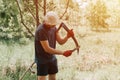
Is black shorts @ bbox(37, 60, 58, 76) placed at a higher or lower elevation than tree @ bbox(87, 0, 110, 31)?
lower

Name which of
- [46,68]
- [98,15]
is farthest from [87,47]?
[46,68]

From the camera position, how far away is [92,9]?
443 cm

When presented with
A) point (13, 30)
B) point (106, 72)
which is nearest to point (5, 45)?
point (13, 30)

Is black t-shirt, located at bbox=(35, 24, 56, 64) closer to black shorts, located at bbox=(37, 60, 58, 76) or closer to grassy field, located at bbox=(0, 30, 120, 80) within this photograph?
black shorts, located at bbox=(37, 60, 58, 76)

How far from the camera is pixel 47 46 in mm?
3066

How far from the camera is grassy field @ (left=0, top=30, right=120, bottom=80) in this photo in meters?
4.27

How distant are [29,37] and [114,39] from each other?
1098 mm

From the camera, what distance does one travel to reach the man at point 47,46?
3078 millimetres

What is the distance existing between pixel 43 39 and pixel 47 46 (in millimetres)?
70

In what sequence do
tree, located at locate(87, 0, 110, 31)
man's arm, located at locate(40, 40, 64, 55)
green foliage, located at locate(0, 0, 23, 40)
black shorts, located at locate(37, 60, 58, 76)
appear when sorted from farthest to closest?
green foliage, located at locate(0, 0, 23, 40) < tree, located at locate(87, 0, 110, 31) < black shorts, located at locate(37, 60, 58, 76) < man's arm, located at locate(40, 40, 64, 55)

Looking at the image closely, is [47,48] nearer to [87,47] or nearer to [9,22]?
[87,47]

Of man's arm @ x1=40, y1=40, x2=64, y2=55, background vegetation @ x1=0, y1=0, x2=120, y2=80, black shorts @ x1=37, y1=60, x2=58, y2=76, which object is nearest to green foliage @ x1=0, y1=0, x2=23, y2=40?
background vegetation @ x1=0, y1=0, x2=120, y2=80

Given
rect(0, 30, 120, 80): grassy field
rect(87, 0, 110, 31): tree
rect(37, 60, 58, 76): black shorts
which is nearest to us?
rect(37, 60, 58, 76): black shorts

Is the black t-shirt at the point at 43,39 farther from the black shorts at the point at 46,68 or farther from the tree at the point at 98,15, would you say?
the tree at the point at 98,15
